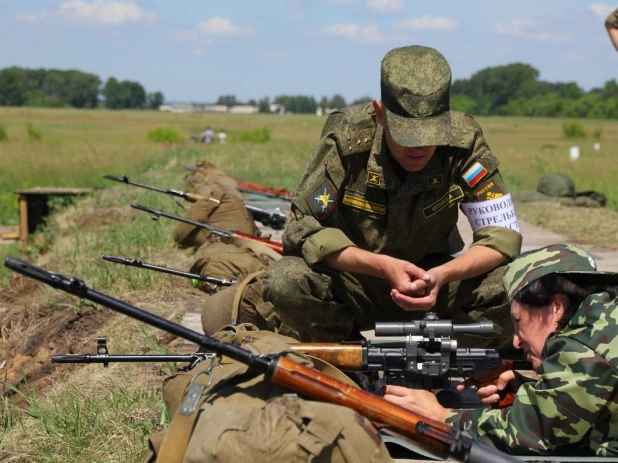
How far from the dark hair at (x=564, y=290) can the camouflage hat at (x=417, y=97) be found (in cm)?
113

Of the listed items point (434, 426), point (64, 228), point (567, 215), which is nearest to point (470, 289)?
point (434, 426)

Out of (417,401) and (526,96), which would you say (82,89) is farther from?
(417,401)

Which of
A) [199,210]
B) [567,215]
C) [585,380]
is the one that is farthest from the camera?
[567,215]

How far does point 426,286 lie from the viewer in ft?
12.8

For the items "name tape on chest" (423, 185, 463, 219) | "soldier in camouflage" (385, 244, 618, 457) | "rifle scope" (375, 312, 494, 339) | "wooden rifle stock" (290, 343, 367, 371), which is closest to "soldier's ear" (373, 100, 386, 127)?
"name tape on chest" (423, 185, 463, 219)

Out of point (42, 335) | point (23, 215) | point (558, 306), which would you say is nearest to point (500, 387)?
point (558, 306)

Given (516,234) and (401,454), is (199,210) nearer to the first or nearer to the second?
(516,234)

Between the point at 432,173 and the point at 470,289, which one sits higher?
the point at 432,173

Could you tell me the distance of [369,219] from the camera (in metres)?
4.43

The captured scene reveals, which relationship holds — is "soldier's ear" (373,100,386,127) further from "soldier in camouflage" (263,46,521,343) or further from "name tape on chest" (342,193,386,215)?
"name tape on chest" (342,193,386,215)

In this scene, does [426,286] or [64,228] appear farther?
[64,228]

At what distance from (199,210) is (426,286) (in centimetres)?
475

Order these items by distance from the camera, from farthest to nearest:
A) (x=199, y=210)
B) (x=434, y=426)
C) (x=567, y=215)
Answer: (x=567, y=215) → (x=199, y=210) → (x=434, y=426)

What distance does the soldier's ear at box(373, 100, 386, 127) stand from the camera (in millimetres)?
4092
